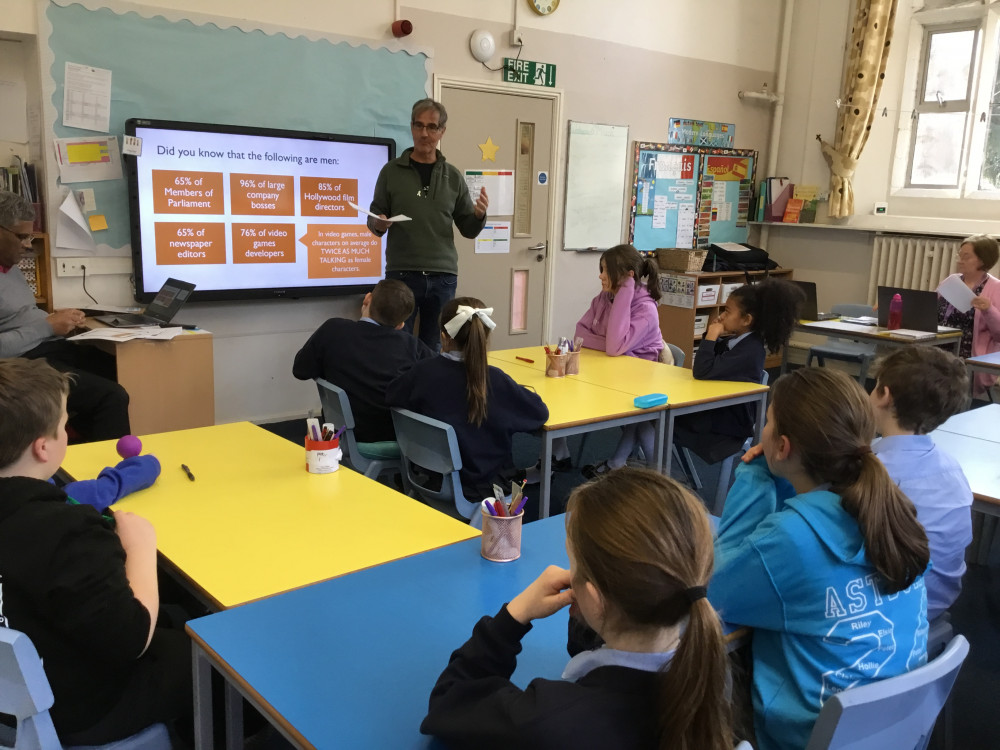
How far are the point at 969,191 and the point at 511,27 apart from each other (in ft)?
12.1

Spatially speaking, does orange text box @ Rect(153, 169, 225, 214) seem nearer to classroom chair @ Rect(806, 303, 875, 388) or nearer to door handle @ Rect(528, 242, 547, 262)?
door handle @ Rect(528, 242, 547, 262)

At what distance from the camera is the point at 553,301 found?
6.24 meters

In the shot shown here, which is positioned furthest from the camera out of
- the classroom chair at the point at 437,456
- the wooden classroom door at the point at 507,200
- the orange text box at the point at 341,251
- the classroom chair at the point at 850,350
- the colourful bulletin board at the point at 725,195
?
the colourful bulletin board at the point at 725,195

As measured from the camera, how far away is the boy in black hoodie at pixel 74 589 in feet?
4.20

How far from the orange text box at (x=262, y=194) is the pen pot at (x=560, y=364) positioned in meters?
2.04

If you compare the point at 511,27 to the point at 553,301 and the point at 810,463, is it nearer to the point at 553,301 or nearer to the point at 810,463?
the point at 553,301

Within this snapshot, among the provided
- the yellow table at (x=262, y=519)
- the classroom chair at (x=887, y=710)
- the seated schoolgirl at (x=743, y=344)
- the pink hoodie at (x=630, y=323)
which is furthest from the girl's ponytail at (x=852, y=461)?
the pink hoodie at (x=630, y=323)

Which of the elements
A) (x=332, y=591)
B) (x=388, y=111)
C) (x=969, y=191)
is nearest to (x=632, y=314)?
(x=388, y=111)

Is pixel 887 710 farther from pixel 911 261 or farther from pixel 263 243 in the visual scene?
pixel 911 261

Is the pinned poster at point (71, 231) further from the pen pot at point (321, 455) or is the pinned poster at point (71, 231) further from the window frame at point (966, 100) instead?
the window frame at point (966, 100)

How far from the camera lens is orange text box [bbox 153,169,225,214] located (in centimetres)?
430

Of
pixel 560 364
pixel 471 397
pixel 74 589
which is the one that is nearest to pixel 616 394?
pixel 560 364

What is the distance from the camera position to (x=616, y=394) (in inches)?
128

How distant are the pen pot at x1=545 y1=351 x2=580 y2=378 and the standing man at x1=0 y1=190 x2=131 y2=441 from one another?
1.83m
